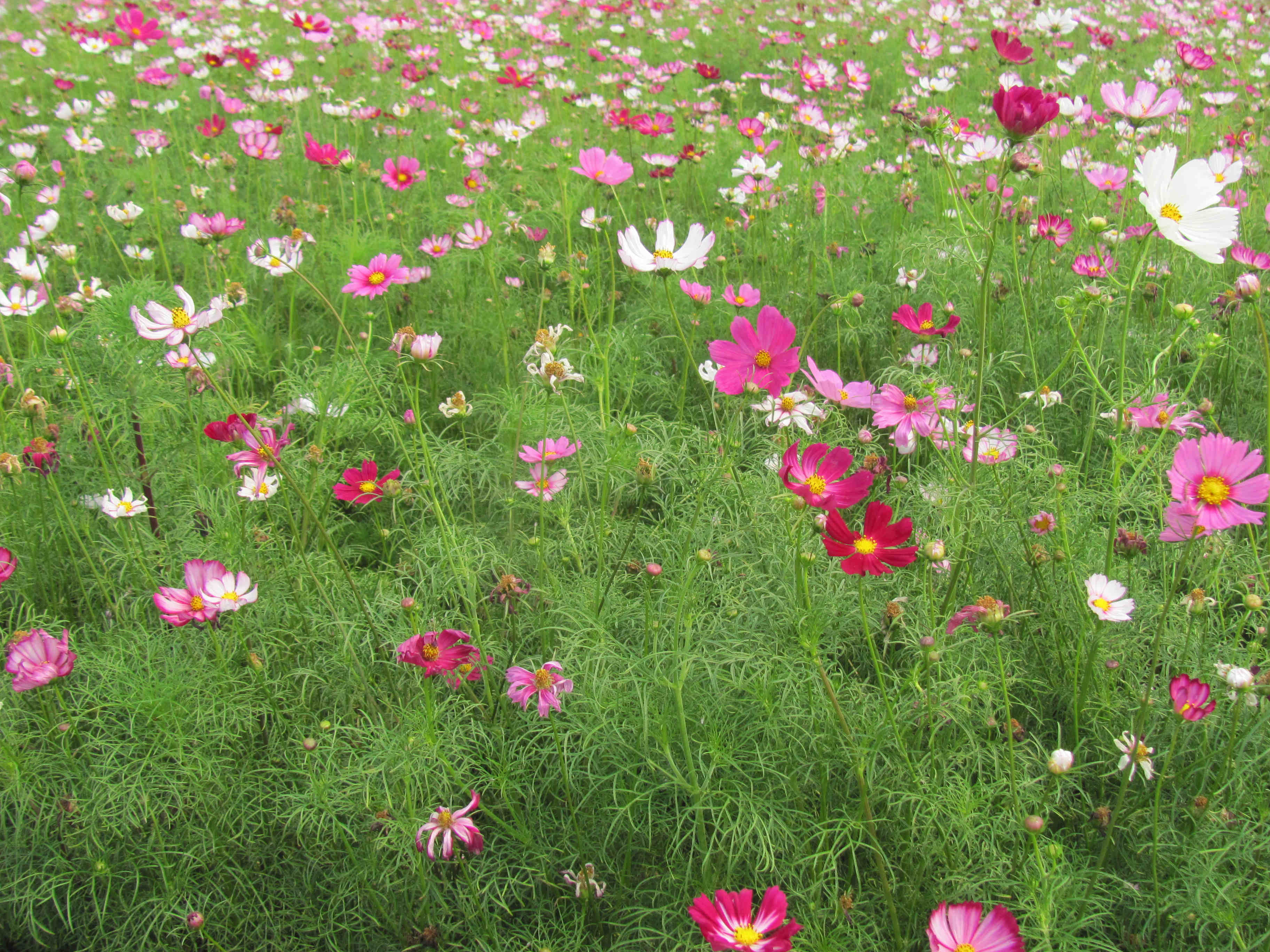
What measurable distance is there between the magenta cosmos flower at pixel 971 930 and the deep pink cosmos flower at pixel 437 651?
609 millimetres

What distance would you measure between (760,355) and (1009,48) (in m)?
0.67

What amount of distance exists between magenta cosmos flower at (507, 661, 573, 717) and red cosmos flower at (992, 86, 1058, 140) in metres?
0.88

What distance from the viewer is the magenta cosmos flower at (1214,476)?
918 mm

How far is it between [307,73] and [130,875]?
4.38 metres

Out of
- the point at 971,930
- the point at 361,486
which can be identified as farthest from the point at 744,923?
the point at 361,486

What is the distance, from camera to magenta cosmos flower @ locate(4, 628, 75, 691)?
1022mm

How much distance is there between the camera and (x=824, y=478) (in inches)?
39.4

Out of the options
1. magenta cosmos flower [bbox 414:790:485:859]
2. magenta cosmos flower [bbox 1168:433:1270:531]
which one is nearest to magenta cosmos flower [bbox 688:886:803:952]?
magenta cosmos flower [bbox 414:790:485:859]

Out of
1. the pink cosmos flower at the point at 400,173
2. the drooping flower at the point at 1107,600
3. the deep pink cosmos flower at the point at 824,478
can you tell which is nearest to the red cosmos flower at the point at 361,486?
the deep pink cosmos flower at the point at 824,478

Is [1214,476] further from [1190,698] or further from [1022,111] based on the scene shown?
[1022,111]

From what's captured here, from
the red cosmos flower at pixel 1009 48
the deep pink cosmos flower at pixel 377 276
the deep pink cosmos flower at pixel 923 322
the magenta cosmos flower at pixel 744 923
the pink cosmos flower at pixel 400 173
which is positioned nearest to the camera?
the magenta cosmos flower at pixel 744 923

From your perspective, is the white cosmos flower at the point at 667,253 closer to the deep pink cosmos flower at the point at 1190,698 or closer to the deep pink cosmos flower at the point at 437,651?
the deep pink cosmos flower at the point at 437,651

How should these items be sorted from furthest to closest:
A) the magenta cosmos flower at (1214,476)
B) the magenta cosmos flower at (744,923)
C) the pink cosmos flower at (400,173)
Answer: the pink cosmos flower at (400,173) < the magenta cosmos flower at (1214,476) < the magenta cosmos flower at (744,923)

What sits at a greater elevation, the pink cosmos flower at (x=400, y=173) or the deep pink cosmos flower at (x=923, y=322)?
the deep pink cosmos flower at (x=923, y=322)
